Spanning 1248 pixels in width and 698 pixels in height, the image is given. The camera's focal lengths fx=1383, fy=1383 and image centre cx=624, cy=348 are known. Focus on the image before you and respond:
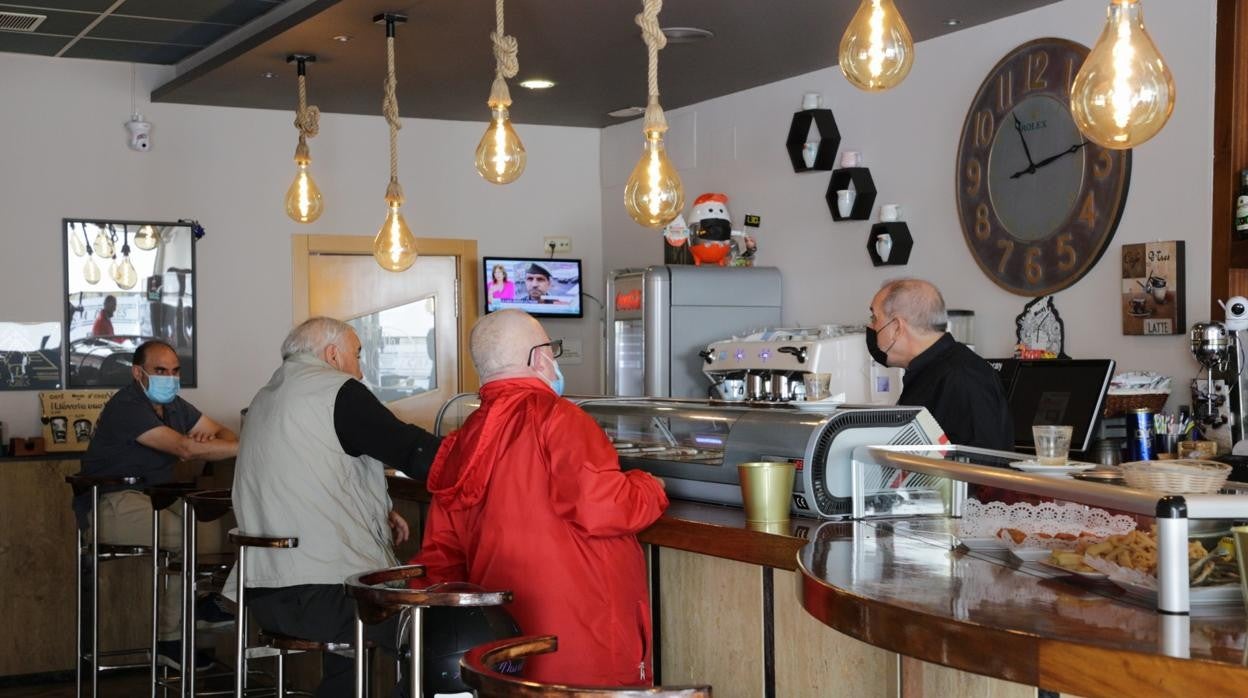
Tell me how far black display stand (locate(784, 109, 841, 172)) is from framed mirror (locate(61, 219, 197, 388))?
3.20m

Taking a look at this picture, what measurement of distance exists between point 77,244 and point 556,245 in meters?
2.68

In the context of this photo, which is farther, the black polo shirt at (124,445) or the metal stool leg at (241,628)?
the black polo shirt at (124,445)

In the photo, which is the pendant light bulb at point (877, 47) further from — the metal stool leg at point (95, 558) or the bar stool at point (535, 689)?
the metal stool leg at point (95, 558)

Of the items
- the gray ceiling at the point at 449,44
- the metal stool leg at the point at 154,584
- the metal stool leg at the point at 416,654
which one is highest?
the gray ceiling at the point at 449,44

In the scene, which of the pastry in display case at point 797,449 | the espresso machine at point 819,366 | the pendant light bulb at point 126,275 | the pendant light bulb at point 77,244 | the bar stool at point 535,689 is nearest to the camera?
the bar stool at point 535,689

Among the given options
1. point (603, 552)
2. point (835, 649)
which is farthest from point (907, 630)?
point (603, 552)

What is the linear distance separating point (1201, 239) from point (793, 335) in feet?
6.44

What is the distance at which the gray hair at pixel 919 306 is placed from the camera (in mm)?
4164

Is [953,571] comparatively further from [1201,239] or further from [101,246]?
[101,246]

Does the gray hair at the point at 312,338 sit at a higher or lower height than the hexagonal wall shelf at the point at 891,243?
lower

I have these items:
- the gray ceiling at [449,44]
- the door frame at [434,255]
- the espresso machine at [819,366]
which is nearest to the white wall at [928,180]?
the gray ceiling at [449,44]

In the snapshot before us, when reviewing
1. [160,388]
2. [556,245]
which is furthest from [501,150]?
[556,245]

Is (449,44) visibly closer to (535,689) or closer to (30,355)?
(30,355)

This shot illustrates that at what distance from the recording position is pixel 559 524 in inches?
117
